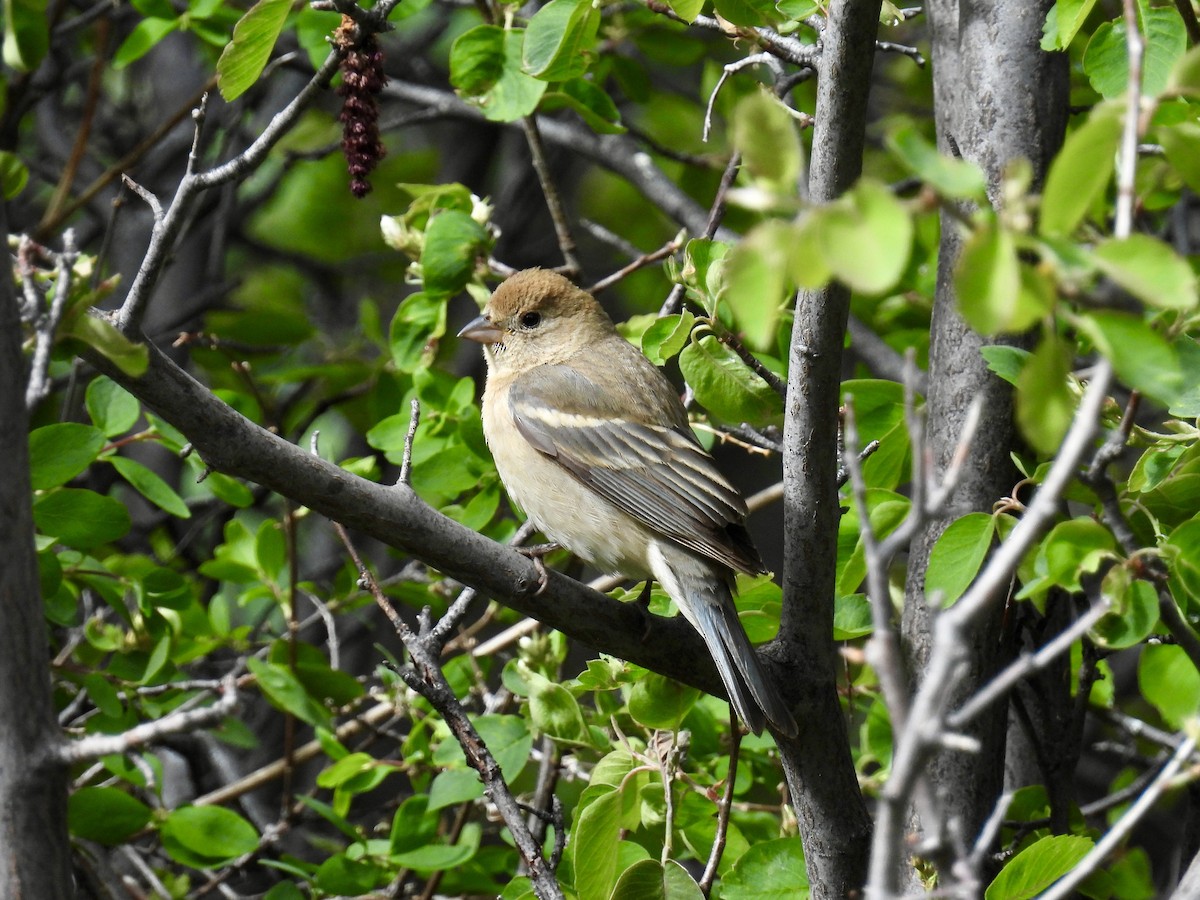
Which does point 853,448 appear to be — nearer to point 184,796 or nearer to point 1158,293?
point 1158,293

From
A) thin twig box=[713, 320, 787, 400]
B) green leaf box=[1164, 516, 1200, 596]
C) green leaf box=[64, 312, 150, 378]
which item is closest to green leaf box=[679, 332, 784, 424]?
thin twig box=[713, 320, 787, 400]

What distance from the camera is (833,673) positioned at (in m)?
2.87

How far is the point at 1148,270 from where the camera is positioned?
138 cm

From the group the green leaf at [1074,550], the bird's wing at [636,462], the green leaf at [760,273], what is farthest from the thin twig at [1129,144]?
the bird's wing at [636,462]

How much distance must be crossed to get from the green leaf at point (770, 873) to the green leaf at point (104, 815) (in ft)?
5.24

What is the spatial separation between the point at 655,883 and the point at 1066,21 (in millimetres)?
2137

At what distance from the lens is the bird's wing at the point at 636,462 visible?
367cm

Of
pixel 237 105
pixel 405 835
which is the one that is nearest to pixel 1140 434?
pixel 405 835

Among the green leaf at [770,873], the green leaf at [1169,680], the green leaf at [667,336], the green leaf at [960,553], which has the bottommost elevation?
the green leaf at [770,873]

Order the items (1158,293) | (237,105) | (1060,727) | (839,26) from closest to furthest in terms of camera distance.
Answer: (1158,293)
(839,26)
(1060,727)
(237,105)

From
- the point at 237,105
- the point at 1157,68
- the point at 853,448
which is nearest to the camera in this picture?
the point at 853,448

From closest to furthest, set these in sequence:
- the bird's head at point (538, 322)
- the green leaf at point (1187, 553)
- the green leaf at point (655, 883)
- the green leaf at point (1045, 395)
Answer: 1. the green leaf at point (1045, 395)
2. the green leaf at point (1187, 553)
3. the green leaf at point (655, 883)
4. the bird's head at point (538, 322)

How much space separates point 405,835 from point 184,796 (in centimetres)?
182

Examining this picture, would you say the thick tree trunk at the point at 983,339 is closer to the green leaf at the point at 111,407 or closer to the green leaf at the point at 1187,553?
the green leaf at the point at 1187,553
